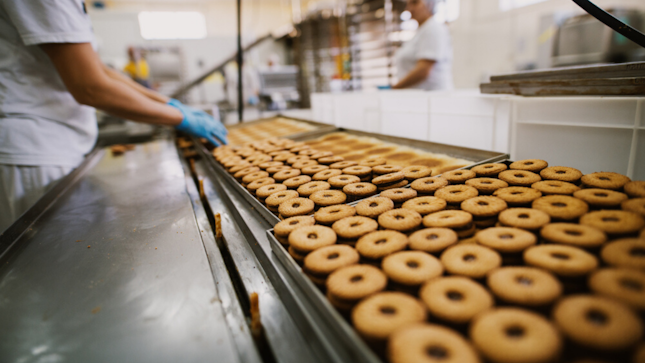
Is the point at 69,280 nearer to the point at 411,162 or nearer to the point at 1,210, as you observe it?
Result: the point at 411,162

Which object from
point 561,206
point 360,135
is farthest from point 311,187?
point 360,135

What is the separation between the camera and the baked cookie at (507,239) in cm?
81

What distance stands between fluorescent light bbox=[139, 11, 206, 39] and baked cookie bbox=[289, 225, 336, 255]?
16.1 metres

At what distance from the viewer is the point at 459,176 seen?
1.34 meters

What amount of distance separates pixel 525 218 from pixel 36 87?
2.60m

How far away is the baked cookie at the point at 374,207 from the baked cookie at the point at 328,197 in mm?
99

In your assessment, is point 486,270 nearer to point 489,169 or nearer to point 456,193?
point 456,193

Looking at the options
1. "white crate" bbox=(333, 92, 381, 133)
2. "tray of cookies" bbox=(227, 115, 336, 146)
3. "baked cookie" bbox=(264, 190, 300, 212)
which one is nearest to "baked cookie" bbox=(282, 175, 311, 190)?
"baked cookie" bbox=(264, 190, 300, 212)

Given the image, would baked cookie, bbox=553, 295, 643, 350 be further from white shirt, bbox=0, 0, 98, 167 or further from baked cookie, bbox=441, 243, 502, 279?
white shirt, bbox=0, 0, 98, 167

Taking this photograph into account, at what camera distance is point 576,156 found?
65.2 inches

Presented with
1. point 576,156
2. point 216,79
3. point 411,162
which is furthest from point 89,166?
point 216,79

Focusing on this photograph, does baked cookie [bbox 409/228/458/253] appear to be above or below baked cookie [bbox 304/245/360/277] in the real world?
above

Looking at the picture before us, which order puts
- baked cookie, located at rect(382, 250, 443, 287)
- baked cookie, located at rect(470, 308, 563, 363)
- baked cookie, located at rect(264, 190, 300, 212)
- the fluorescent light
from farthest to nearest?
1. the fluorescent light
2. baked cookie, located at rect(264, 190, 300, 212)
3. baked cookie, located at rect(382, 250, 443, 287)
4. baked cookie, located at rect(470, 308, 563, 363)

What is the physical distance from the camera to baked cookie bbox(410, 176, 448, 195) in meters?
1.27
